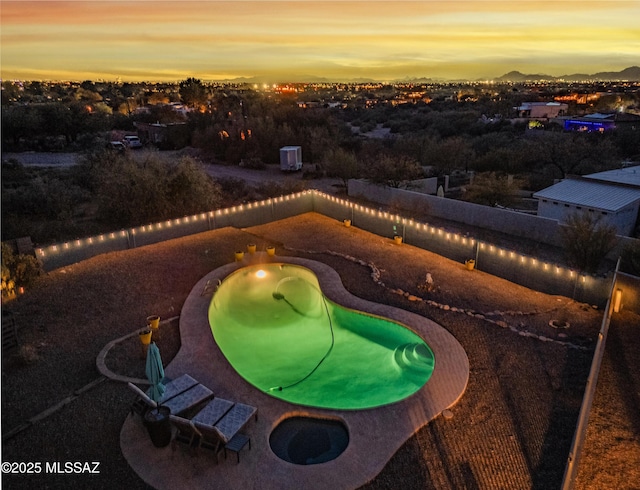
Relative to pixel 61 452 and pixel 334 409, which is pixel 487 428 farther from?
pixel 61 452

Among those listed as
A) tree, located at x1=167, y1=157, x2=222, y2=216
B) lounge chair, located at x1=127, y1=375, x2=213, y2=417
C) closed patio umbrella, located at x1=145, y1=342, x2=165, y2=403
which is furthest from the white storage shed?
closed patio umbrella, located at x1=145, y1=342, x2=165, y2=403

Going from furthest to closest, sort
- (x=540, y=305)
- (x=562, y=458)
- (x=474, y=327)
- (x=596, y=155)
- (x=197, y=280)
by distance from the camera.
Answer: (x=596, y=155) < (x=197, y=280) < (x=540, y=305) < (x=474, y=327) < (x=562, y=458)

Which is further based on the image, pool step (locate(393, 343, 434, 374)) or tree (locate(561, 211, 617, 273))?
tree (locate(561, 211, 617, 273))

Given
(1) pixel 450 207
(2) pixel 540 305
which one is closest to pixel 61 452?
(2) pixel 540 305

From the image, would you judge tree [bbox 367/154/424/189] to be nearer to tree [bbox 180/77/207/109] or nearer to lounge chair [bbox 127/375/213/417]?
lounge chair [bbox 127/375/213/417]

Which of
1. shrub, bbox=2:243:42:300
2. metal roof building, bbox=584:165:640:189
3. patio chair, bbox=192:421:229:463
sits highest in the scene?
metal roof building, bbox=584:165:640:189
